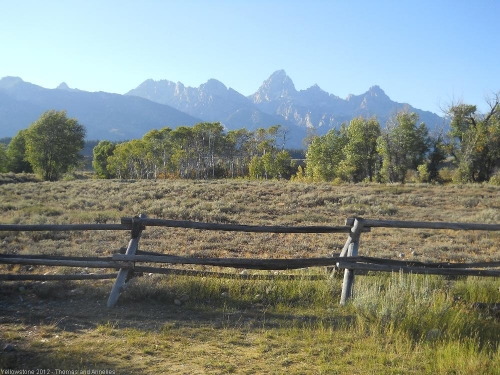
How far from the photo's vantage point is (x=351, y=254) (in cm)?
634

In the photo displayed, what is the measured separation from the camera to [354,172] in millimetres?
60906

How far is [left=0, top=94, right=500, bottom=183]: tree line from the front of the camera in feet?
168

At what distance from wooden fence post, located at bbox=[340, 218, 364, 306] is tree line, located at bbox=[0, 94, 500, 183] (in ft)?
159

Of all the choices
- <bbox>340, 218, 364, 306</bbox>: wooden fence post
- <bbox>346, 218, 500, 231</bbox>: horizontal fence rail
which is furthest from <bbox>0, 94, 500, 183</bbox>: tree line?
<bbox>340, 218, 364, 306</bbox>: wooden fence post

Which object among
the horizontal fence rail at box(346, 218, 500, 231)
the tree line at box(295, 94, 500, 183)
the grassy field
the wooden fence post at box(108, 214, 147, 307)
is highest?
the tree line at box(295, 94, 500, 183)

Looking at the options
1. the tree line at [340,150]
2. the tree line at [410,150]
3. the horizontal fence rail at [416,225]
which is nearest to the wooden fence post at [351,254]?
the horizontal fence rail at [416,225]

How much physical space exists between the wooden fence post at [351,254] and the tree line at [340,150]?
4849 centimetres

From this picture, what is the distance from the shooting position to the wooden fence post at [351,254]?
5.98 m

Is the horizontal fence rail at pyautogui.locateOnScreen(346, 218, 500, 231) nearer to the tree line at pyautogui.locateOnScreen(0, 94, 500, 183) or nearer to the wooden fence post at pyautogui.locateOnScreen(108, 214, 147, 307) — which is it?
the wooden fence post at pyautogui.locateOnScreen(108, 214, 147, 307)

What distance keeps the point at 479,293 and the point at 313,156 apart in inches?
2394

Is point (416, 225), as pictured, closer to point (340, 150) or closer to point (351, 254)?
point (351, 254)

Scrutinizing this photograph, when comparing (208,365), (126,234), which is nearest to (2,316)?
(208,365)

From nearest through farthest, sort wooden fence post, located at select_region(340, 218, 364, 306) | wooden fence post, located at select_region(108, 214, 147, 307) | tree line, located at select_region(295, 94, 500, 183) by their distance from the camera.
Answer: wooden fence post, located at select_region(108, 214, 147, 307), wooden fence post, located at select_region(340, 218, 364, 306), tree line, located at select_region(295, 94, 500, 183)

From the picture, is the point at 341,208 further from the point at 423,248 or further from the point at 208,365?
the point at 208,365
